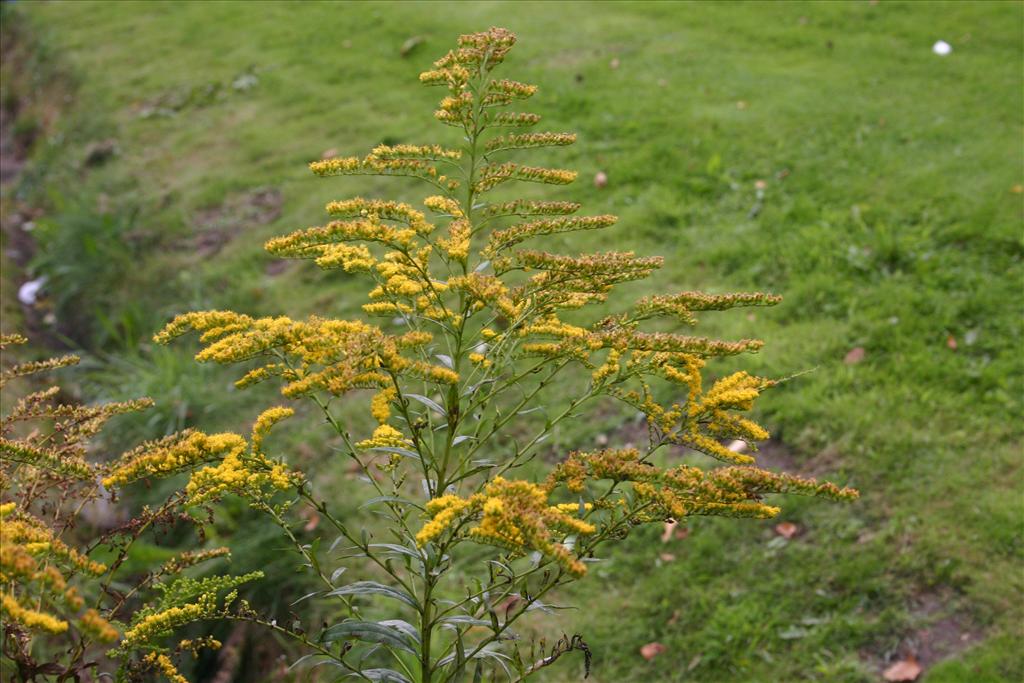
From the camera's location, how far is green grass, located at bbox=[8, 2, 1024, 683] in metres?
3.81

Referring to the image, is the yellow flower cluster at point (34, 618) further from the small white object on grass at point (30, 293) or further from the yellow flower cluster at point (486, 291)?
the small white object on grass at point (30, 293)

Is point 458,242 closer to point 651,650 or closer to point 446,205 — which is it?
point 446,205

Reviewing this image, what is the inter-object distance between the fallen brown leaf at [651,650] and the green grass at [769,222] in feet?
0.10

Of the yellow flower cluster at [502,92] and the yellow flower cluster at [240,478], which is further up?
the yellow flower cluster at [502,92]

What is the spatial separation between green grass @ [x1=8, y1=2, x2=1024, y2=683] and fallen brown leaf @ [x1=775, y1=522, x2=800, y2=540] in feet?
0.12

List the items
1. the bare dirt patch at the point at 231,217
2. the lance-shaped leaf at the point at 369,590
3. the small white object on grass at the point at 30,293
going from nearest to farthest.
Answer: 1. the lance-shaped leaf at the point at 369,590
2. the bare dirt patch at the point at 231,217
3. the small white object on grass at the point at 30,293

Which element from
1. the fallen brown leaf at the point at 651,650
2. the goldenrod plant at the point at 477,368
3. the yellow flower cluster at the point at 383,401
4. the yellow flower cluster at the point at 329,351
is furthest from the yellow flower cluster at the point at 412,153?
the fallen brown leaf at the point at 651,650

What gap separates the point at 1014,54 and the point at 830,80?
1.34 metres

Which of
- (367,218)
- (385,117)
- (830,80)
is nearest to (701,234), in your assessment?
(830,80)

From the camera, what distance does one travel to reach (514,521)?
5.10 feet

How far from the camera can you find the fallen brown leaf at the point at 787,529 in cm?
408

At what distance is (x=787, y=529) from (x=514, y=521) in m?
2.87

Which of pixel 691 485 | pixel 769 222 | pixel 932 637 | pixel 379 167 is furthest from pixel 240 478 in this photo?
pixel 769 222

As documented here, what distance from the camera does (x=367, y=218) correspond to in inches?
75.7
